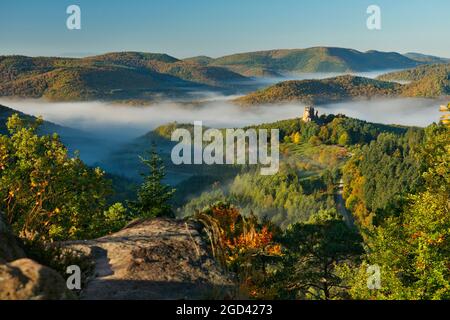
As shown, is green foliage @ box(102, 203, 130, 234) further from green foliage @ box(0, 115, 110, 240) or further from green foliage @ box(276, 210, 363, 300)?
green foliage @ box(276, 210, 363, 300)

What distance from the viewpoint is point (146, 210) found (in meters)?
47.1

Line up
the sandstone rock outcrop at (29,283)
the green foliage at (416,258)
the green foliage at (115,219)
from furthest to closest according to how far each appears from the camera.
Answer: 1. the green foliage at (115,219)
2. the green foliage at (416,258)
3. the sandstone rock outcrop at (29,283)

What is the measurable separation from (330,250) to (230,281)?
32.6m

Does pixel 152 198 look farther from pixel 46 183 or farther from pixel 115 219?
pixel 46 183

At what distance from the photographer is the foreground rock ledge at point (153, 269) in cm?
1534

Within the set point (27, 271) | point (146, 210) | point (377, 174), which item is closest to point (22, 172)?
point (146, 210)

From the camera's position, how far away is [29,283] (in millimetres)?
11102

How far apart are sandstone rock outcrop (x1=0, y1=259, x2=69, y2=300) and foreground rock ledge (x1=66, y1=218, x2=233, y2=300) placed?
356 centimetres

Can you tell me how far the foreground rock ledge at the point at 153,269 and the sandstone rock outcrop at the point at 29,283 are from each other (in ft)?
11.7

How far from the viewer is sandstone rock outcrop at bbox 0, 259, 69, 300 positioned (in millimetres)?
10898

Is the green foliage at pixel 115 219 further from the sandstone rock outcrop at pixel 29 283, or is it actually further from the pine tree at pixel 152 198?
the sandstone rock outcrop at pixel 29 283

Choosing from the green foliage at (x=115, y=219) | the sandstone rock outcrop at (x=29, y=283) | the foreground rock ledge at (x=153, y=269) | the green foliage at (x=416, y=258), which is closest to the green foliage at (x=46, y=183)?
the green foliage at (x=115, y=219)

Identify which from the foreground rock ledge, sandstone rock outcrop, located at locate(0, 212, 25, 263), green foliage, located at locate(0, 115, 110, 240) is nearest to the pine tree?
green foliage, located at locate(0, 115, 110, 240)

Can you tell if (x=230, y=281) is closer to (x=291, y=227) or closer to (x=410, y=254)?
(x=410, y=254)
